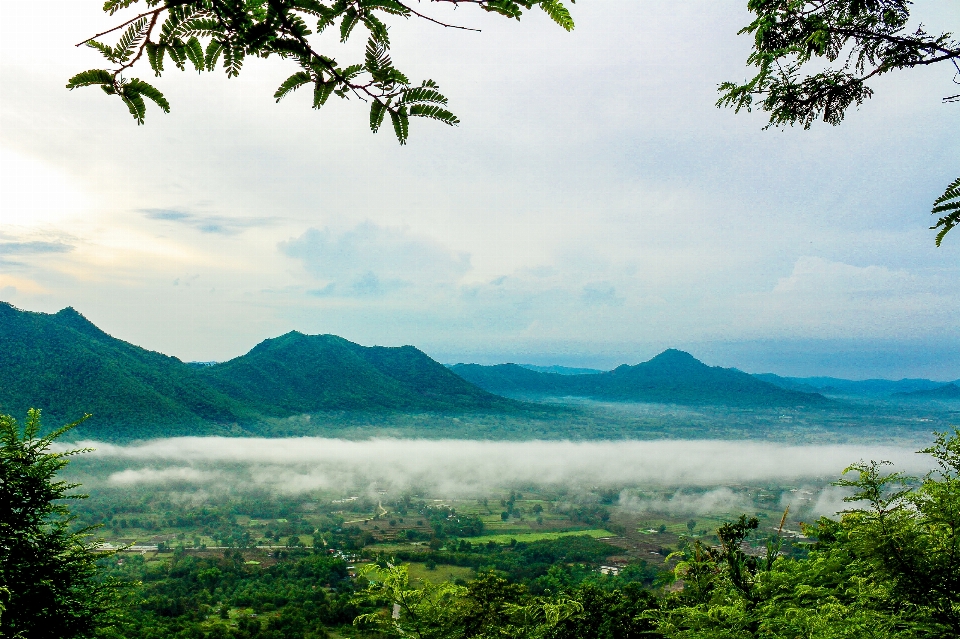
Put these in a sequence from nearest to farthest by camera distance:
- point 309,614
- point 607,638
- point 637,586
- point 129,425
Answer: point 607,638, point 637,586, point 309,614, point 129,425

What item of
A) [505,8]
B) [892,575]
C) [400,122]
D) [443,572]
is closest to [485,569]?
[443,572]

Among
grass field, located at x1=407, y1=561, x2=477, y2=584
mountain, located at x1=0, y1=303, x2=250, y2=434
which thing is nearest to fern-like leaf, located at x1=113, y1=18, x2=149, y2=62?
grass field, located at x1=407, y1=561, x2=477, y2=584

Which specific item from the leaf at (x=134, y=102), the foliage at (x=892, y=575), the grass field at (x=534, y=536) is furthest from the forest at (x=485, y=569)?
the leaf at (x=134, y=102)

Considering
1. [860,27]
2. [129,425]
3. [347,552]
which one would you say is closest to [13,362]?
[129,425]

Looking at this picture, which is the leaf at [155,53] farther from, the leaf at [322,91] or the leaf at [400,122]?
the leaf at [400,122]

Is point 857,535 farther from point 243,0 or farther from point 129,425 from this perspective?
point 129,425

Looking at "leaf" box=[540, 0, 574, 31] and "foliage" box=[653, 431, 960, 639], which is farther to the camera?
"foliage" box=[653, 431, 960, 639]

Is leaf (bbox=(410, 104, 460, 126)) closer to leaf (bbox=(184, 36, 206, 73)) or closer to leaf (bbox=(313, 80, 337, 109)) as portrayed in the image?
leaf (bbox=(313, 80, 337, 109))
